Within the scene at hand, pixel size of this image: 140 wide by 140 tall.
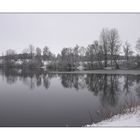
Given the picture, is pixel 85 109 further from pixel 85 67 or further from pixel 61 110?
pixel 85 67

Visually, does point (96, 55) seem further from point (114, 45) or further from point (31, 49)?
point (31, 49)

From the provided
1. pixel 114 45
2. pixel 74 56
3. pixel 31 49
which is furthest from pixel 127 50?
pixel 31 49

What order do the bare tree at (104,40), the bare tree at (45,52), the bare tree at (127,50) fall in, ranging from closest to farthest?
the bare tree at (104,40) → the bare tree at (127,50) → the bare tree at (45,52)

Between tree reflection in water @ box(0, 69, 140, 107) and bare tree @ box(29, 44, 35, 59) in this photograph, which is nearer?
bare tree @ box(29, 44, 35, 59)

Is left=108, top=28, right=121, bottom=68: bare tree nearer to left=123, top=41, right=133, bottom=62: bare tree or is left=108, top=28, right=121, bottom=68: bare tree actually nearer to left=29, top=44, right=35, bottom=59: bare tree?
left=123, top=41, right=133, bottom=62: bare tree

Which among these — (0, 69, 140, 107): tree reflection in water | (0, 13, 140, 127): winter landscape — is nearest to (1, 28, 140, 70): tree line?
(0, 13, 140, 127): winter landscape

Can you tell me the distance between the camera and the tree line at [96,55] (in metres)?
5.40

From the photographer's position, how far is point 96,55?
6027 millimetres

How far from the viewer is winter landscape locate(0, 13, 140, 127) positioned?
402cm

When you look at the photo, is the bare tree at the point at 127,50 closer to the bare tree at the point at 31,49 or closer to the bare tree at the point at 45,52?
the bare tree at the point at 45,52

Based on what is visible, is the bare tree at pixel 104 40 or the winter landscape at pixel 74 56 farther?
the bare tree at pixel 104 40

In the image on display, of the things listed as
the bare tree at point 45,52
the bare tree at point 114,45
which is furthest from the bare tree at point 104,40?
the bare tree at point 45,52

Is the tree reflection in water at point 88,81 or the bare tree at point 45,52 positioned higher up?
the bare tree at point 45,52

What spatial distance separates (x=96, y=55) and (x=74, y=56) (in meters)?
0.89
